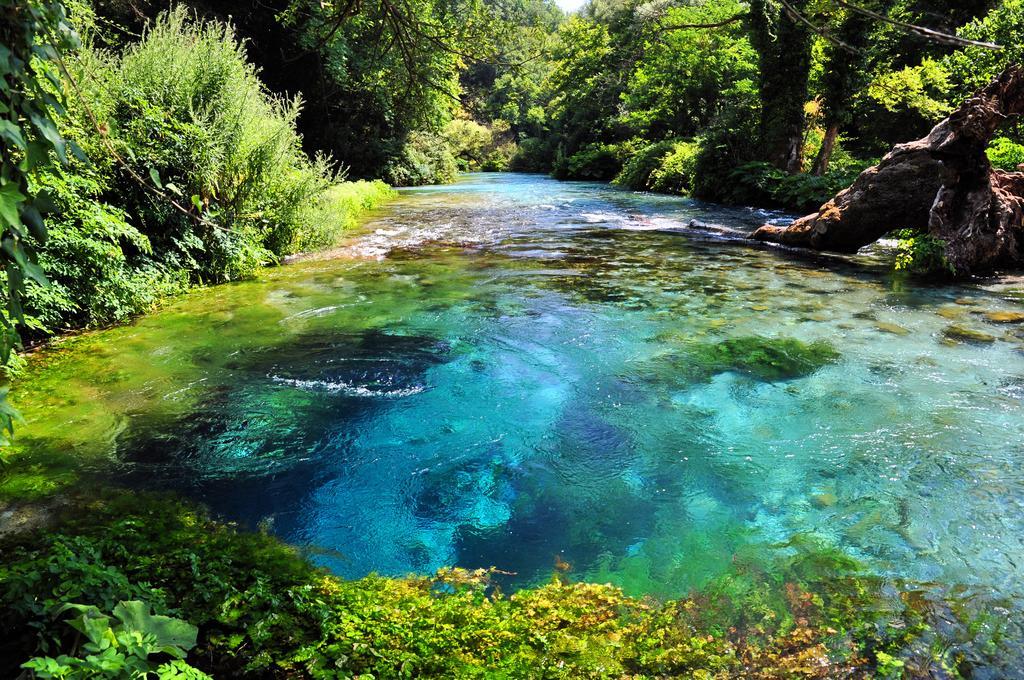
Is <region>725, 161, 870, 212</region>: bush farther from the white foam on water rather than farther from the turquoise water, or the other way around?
the white foam on water

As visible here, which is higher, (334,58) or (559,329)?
(334,58)

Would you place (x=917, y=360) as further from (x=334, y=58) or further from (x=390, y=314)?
(x=334, y=58)

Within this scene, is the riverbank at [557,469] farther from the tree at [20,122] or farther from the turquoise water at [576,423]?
the tree at [20,122]

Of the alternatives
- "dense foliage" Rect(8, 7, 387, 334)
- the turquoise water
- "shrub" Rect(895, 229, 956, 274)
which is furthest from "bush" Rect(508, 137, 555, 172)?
the turquoise water

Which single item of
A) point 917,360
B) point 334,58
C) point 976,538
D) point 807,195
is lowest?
point 976,538

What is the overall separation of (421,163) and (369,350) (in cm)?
2989

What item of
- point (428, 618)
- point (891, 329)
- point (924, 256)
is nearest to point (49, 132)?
point (428, 618)

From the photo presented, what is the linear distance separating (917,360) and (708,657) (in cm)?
530

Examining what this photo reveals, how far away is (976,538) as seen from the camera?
3719 millimetres

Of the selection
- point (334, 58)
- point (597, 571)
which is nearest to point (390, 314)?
point (597, 571)

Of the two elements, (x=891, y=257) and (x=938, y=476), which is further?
(x=891, y=257)

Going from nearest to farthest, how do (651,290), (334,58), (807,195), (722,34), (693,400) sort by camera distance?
(693,400)
(651,290)
(807,195)
(334,58)
(722,34)

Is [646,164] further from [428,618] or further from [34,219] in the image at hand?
[34,219]

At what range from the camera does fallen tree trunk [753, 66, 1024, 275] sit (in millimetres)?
9984
